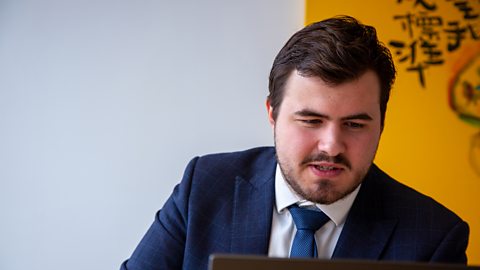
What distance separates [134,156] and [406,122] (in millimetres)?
921

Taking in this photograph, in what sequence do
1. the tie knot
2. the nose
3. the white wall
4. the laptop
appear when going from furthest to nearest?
1. the white wall
2. the tie knot
3. the nose
4. the laptop

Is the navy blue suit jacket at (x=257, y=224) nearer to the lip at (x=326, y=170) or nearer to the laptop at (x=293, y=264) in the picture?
the lip at (x=326, y=170)

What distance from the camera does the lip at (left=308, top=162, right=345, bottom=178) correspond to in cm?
138

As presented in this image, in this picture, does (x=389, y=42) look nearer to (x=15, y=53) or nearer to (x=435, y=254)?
(x=435, y=254)

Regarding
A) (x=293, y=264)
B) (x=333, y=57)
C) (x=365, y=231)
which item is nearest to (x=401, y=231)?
(x=365, y=231)

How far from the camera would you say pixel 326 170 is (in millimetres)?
1395

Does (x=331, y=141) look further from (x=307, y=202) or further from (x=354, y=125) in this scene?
(x=307, y=202)

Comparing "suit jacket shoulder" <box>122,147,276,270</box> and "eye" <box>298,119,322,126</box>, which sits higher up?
"eye" <box>298,119,322,126</box>

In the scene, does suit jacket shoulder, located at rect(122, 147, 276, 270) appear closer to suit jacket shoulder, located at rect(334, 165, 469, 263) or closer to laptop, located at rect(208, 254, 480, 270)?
suit jacket shoulder, located at rect(334, 165, 469, 263)

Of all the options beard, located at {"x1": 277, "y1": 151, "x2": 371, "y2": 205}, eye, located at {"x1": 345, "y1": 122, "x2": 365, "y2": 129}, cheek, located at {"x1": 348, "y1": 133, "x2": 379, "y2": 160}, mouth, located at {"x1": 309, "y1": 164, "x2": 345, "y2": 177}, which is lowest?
beard, located at {"x1": 277, "y1": 151, "x2": 371, "y2": 205}

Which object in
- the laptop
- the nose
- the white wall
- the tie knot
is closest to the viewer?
the laptop

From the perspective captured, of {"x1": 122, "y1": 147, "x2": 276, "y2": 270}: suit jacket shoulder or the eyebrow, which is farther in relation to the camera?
{"x1": 122, "y1": 147, "x2": 276, "y2": 270}: suit jacket shoulder

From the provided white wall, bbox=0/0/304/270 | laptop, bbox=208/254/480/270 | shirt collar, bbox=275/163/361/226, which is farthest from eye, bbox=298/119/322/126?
white wall, bbox=0/0/304/270

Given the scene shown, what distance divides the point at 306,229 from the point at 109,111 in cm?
95
